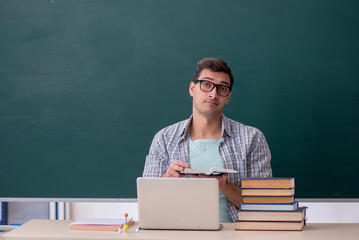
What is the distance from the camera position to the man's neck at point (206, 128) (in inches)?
106

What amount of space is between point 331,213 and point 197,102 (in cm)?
117

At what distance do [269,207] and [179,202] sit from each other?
389 mm

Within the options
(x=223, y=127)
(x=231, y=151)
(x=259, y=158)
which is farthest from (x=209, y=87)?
(x=259, y=158)

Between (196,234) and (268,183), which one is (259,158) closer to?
(268,183)

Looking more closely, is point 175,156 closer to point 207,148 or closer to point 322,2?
point 207,148

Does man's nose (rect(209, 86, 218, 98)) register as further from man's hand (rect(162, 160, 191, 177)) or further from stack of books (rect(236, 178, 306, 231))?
Answer: stack of books (rect(236, 178, 306, 231))

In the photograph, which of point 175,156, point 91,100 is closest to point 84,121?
point 91,100

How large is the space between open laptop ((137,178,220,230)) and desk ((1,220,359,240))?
39mm

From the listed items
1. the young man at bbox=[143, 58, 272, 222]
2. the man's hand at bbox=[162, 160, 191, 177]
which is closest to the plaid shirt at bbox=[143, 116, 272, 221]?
the young man at bbox=[143, 58, 272, 222]

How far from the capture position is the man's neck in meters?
2.68

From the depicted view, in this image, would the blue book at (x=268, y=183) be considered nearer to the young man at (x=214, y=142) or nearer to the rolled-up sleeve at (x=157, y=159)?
the young man at (x=214, y=142)

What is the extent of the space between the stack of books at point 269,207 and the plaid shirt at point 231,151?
2.17 feet

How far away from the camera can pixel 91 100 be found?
9.80ft

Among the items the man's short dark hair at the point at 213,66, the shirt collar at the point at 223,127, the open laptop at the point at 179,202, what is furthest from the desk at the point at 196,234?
the man's short dark hair at the point at 213,66
